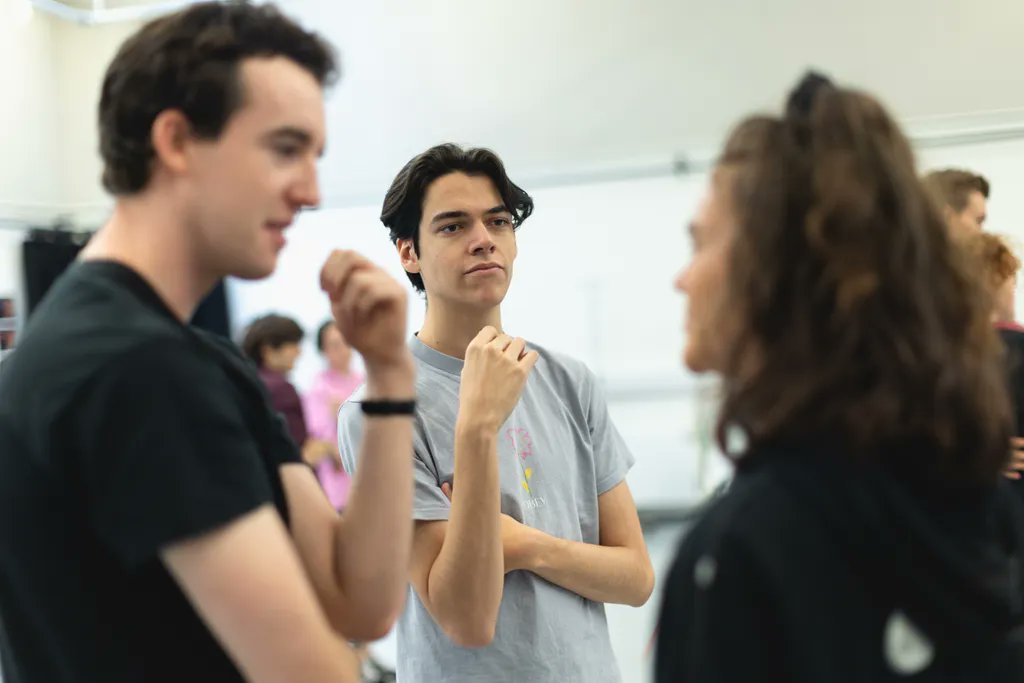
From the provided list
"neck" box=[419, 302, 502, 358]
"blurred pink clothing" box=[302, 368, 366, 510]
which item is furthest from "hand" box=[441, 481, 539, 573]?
"blurred pink clothing" box=[302, 368, 366, 510]

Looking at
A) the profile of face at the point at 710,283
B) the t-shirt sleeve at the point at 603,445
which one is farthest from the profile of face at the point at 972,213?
the profile of face at the point at 710,283

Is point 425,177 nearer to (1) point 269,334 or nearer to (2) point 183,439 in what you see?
(2) point 183,439

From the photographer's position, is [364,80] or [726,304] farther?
[364,80]

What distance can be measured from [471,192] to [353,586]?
0.86m

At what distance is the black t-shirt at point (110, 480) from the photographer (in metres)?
0.82

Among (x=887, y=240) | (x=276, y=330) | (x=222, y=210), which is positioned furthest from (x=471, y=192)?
(x=276, y=330)

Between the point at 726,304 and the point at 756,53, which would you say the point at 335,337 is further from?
the point at 726,304

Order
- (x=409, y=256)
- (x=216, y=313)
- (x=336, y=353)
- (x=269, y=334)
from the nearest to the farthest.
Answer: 1. (x=409, y=256)
2. (x=269, y=334)
3. (x=336, y=353)
4. (x=216, y=313)

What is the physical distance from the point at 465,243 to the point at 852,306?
3.11ft

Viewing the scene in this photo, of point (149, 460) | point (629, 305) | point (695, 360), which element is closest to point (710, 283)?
point (695, 360)

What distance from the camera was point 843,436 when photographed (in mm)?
832

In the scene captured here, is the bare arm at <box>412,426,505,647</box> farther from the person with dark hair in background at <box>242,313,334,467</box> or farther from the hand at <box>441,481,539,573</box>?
the person with dark hair in background at <box>242,313,334,467</box>

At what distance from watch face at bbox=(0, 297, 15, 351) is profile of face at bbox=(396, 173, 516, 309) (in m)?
3.60

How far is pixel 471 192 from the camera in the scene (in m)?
1.73
